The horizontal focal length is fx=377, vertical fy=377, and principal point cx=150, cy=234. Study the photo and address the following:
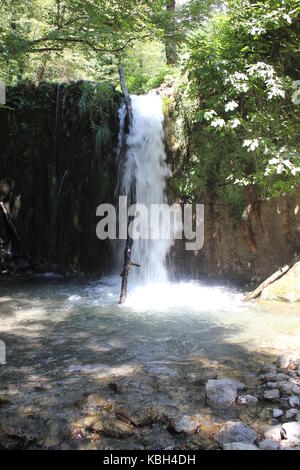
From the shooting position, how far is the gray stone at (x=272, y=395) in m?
3.35

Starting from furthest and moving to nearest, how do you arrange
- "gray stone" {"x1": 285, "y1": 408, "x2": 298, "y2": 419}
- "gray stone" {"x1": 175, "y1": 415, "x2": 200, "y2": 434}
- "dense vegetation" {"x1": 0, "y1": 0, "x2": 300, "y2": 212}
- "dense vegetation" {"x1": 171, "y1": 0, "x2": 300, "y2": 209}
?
"dense vegetation" {"x1": 171, "y1": 0, "x2": 300, "y2": 209}, "dense vegetation" {"x1": 0, "y1": 0, "x2": 300, "y2": 212}, "gray stone" {"x1": 285, "y1": 408, "x2": 298, "y2": 419}, "gray stone" {"x1": 175, "y1": 415, "x2": 200, "y2": 434}

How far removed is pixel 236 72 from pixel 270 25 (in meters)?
1.05

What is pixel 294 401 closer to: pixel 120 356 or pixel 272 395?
pixel 272 395

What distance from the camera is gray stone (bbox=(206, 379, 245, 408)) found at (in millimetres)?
3303

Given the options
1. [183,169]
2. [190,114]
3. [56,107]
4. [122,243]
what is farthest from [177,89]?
[122,243]

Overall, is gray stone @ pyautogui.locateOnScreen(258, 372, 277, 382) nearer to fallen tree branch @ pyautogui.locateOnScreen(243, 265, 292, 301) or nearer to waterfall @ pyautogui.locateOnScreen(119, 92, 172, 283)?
fallen tree branch @ pyautogui.locateOnScreen(243, 265, 292, 301)

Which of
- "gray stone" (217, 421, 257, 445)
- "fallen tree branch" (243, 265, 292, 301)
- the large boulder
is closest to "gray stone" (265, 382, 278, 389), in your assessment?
"gray stone" (217, 421, 257, 445)

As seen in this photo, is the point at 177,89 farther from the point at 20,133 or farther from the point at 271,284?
the point at 271,284

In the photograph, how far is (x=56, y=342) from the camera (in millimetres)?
4984

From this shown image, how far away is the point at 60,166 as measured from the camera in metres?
10.3

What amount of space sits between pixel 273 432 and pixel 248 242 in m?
6.41

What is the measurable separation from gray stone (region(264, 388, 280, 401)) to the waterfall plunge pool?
0.37m

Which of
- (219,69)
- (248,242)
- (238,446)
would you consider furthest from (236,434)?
(248,242)

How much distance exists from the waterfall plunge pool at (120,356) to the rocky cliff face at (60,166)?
99.5 inches
